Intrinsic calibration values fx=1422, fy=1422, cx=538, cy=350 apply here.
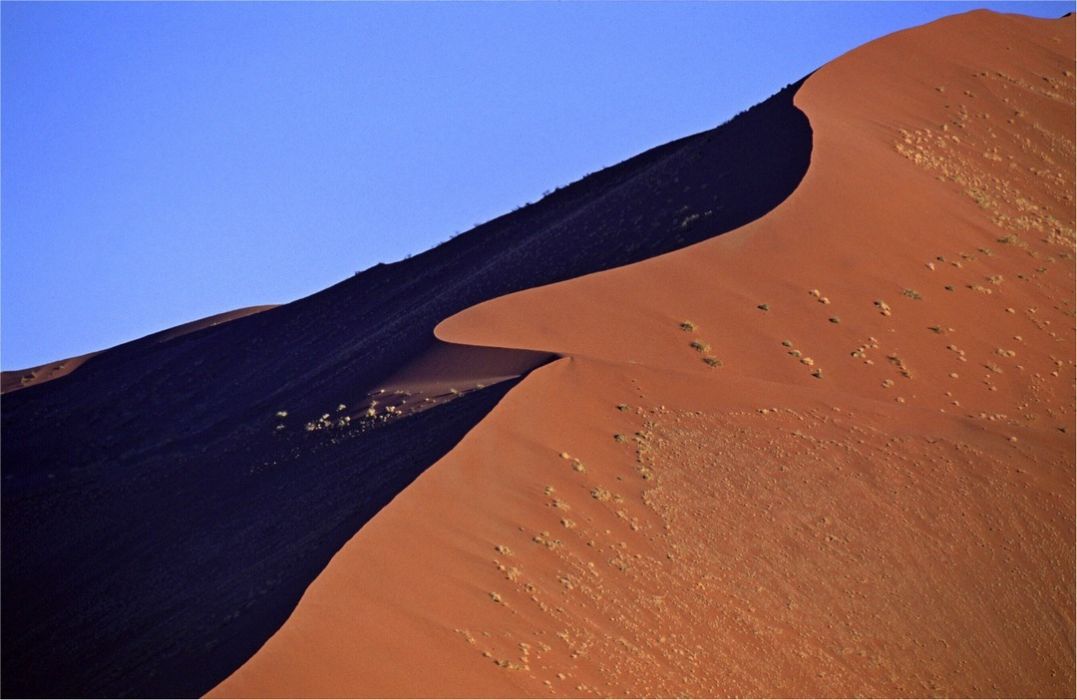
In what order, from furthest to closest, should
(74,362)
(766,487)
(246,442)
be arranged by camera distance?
(74,362) < (246,442) < (766,487)

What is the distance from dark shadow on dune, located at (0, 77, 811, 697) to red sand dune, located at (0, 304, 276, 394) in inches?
78.7

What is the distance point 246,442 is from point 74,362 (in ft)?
82.9

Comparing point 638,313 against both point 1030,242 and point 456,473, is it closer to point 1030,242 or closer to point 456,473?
point 456,473

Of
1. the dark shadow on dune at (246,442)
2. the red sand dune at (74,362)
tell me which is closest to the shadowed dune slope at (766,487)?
the dark shadow on dune at (246,442)

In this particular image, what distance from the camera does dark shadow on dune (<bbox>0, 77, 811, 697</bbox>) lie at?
653 inches

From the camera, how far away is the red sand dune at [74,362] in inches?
1796

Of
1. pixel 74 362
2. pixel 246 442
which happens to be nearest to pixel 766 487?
pixel 246 442

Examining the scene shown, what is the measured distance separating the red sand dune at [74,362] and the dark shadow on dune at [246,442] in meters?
2.00

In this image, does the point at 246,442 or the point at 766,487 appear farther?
the point at 246,442

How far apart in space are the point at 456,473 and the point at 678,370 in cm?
469

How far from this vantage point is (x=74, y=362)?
47.1m

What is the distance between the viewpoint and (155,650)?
1602 centimetres

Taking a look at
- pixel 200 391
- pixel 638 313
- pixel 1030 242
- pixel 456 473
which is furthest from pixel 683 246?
pixel 200 391

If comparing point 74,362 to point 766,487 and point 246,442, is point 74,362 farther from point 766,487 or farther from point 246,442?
point 766,487
